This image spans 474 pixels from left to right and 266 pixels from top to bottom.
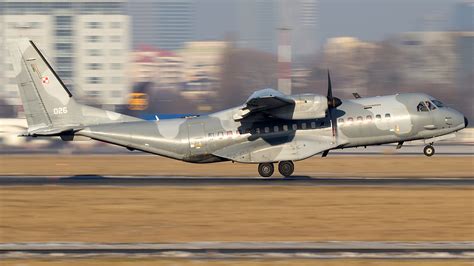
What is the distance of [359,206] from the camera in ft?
82.9

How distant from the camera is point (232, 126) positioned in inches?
1316

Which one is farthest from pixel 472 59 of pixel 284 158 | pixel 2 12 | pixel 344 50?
pixel 284 158

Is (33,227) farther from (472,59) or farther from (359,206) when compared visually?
(472,59)

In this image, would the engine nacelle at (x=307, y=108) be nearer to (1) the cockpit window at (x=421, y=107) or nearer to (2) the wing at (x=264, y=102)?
(2) the wing at (x=264, y=102)

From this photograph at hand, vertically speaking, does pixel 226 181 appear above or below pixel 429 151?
below

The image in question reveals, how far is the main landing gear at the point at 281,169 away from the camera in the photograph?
1334 inches

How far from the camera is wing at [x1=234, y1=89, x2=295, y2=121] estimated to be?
102 feet

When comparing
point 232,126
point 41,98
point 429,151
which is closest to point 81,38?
point 41,98

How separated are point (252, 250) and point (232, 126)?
1582 cm

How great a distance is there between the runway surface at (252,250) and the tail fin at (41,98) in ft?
48.4

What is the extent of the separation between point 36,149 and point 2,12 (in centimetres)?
7629

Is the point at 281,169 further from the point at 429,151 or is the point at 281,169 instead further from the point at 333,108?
the point at 429,151

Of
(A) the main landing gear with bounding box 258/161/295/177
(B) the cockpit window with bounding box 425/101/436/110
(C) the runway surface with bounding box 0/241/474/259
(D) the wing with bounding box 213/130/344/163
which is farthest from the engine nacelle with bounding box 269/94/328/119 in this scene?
(C) the runway surface with bounding box 0/241/474/259

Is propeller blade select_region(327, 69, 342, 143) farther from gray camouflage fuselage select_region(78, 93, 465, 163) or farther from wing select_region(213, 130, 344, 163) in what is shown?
wing select_region(213, 130, 344, 163)
